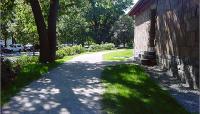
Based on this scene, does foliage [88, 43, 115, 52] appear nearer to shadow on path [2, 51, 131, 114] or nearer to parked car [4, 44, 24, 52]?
parked car [4, 44, 24, 52]

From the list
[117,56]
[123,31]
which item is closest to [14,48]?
[123,31]

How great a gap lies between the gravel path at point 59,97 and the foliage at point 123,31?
4898cm

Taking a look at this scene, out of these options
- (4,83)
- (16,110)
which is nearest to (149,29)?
(4,83)

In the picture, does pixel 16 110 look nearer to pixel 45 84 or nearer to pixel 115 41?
pixel 45 84

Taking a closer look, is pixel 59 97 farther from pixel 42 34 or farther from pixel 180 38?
pixel 42 34

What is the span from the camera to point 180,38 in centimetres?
1460

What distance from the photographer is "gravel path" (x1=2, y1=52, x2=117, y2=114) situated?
888 cm

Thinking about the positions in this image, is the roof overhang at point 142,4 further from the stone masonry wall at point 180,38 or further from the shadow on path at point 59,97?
the shadow on path at point 59,97

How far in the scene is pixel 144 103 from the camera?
32.1ft

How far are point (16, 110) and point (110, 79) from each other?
5.70m

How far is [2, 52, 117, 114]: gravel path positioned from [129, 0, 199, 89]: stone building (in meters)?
3.06

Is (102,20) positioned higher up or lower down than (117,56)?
higher up

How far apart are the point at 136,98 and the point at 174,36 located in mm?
5957

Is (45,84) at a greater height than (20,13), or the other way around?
(20,13)
